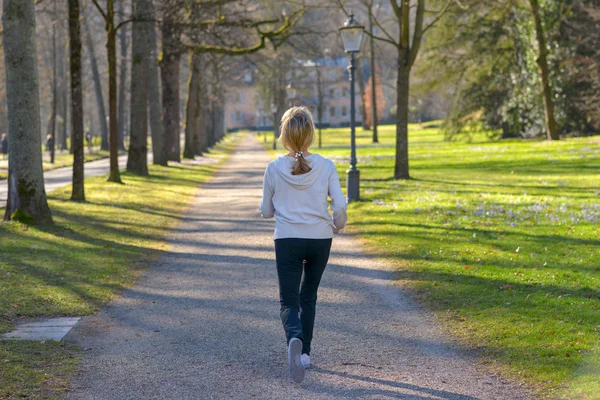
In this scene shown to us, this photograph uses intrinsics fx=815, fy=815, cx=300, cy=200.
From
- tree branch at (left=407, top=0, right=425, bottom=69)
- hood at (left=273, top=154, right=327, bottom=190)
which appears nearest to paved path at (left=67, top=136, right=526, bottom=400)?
hood at (left=273, top=154, right=327, bottom=190)

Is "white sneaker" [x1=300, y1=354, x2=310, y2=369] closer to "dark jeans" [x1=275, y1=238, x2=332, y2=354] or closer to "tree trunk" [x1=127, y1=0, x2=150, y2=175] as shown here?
"dark jeans" [x1=275, y1=238, x2=332, y2=354]

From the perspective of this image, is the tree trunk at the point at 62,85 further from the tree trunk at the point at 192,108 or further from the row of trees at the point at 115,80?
the tree trunk at the point at 192,108

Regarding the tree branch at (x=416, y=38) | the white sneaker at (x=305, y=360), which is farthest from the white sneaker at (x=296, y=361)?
the tree branch at (x=416, y=38)

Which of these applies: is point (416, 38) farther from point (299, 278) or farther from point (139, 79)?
point (299, 278)

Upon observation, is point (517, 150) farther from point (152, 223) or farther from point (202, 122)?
point (152, 223)

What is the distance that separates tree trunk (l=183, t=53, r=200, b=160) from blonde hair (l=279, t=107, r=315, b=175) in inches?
1309

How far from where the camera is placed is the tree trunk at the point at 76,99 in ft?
54.1

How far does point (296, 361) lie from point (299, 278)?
1.91ft

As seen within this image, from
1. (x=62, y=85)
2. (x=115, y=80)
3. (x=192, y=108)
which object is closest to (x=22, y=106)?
(x=115, y=80)

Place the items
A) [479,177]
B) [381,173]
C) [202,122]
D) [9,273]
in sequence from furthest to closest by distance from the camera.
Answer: [202,122]
[381,173]
[479,177]
[9,273]

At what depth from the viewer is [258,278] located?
937cm

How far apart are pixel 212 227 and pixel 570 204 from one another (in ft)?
22.5

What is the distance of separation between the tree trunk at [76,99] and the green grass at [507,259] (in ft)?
19.4

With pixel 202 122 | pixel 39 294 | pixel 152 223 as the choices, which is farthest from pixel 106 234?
pixel 202 122
